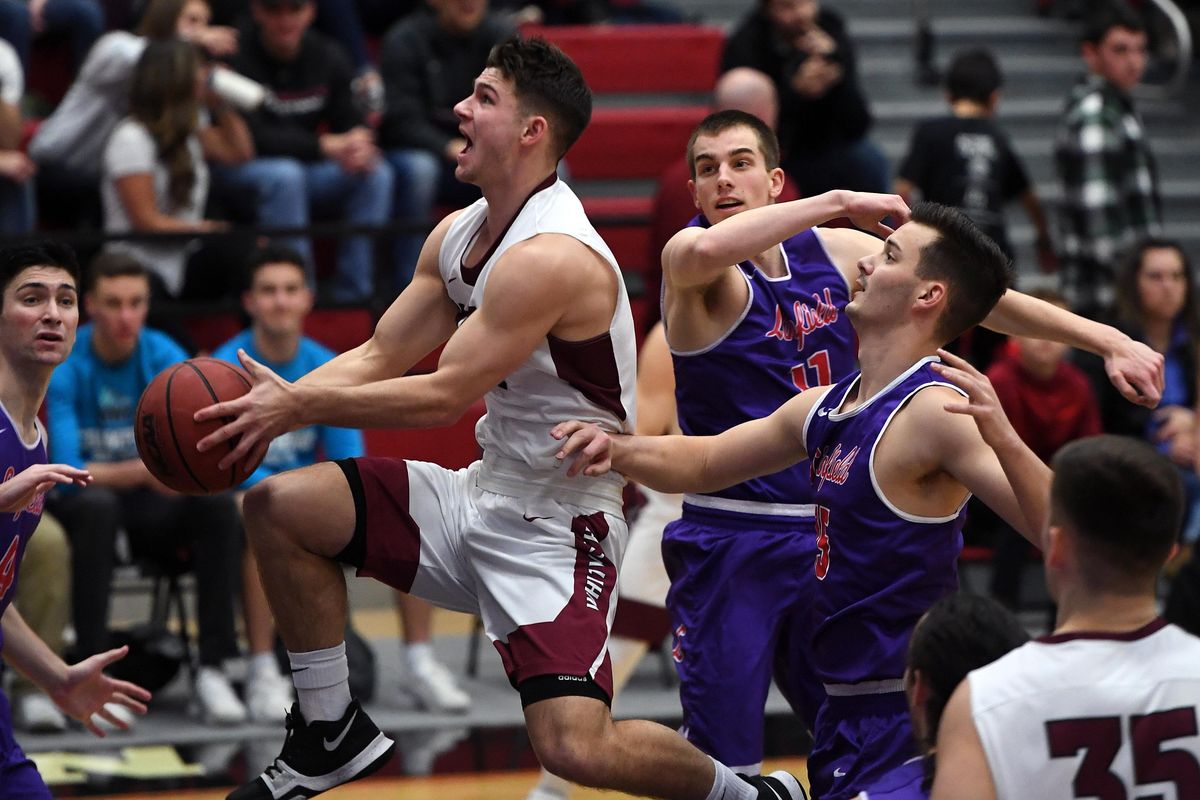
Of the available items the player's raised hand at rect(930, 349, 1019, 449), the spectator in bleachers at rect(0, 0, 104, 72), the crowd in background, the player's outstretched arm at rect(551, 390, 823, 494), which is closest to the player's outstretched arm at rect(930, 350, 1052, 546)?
the player's raised hand at rect(930, 349, 1019, 449)

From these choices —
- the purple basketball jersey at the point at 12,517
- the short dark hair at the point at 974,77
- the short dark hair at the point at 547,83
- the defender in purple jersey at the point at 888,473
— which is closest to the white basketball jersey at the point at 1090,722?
the defender in purple jersey at the point at 888,473

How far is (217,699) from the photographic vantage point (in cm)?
677

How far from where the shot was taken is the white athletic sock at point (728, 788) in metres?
4.23

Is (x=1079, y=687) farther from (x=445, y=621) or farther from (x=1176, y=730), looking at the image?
(x=445, y=621)

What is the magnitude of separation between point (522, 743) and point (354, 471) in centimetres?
256

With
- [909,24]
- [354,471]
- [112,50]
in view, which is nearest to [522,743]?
[354,471]

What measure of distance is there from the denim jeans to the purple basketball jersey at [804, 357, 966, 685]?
4520 millimetres

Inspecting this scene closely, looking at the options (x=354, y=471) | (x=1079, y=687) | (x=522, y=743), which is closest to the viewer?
(x=1079, y=687)

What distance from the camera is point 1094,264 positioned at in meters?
8.73

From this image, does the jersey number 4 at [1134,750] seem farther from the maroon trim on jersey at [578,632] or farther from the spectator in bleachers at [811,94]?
the spectator in bleachers at [811,94]

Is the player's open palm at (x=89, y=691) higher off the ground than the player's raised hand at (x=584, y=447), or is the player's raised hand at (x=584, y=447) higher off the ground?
the player's raised hand at (x=584, y=447)

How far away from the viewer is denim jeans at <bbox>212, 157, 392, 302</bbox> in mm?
8172

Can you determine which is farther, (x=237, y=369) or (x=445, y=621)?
(x=445, y=621)

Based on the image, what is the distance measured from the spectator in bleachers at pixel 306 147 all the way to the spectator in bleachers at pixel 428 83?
15cm
